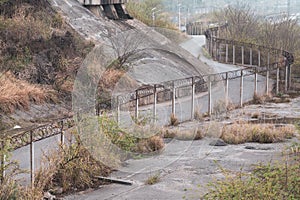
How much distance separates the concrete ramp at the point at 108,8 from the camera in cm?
3120

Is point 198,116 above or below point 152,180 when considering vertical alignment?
above

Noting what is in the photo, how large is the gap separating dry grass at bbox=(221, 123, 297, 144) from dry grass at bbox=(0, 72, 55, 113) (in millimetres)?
6184

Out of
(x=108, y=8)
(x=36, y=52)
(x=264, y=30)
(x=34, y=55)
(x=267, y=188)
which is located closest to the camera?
(x=267, y=188)

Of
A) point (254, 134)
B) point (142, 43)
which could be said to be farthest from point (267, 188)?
point (142, 43)

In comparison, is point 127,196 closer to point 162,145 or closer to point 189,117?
point 162,145

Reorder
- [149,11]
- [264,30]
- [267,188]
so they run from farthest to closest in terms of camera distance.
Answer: [149,11]
[264,30]
[267,188]

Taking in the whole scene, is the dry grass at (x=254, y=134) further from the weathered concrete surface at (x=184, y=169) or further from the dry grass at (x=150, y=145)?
the dry grass at (x=150, y=145)

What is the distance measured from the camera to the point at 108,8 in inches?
1281

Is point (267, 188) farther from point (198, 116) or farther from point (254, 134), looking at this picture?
point (198, 116)

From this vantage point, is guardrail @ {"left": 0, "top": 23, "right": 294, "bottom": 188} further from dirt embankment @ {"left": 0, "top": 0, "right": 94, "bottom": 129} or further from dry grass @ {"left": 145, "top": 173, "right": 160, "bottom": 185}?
dirt embankment @ {"left": 0, "top": 0, "right": 94, "bottom": 129}

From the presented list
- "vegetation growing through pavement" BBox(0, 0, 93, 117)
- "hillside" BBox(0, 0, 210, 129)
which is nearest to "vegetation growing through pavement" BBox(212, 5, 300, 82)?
"hillside" BBox(0, 0, 210, 129)

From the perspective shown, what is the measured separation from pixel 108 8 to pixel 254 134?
53.4 feet

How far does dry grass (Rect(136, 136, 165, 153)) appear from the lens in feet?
51.7

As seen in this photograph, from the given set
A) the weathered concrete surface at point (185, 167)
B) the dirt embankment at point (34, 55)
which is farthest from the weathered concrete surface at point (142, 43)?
the weathered concrete surface at point (185, 167)
